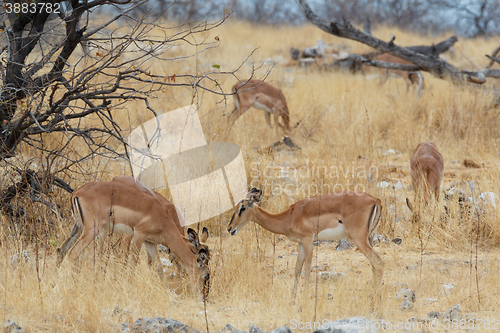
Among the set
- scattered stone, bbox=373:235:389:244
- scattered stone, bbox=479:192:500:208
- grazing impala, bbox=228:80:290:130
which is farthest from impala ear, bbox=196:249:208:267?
grazing impala, bbox=228:80:290:130

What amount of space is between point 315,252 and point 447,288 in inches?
60.0

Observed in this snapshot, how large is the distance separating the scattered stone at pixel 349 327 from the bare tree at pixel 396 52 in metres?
6.79

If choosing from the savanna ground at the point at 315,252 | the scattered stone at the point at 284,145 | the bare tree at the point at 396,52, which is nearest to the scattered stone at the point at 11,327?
the savanna ground at the point at 315,252

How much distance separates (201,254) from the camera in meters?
4.11

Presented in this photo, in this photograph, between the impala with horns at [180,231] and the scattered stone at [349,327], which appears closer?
the scattered stone at [349,327]

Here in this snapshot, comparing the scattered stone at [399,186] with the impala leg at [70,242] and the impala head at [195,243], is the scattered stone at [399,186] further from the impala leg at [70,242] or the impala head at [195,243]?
the impala leg at [70,242]

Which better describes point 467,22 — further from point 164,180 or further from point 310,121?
point 164,180

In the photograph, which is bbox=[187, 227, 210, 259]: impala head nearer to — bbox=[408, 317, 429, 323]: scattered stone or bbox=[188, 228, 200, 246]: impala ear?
bbox=[188, 228, 200, 246]: impala ear

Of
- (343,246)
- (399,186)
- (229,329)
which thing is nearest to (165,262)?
(229,329)

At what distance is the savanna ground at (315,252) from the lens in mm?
3744

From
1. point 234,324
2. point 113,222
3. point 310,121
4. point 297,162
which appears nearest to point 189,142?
point 297,162

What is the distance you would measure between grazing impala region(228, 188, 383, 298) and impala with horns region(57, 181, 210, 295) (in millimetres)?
470

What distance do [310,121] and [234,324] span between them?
276 inches

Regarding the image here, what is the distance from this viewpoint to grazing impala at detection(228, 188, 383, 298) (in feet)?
14.3
